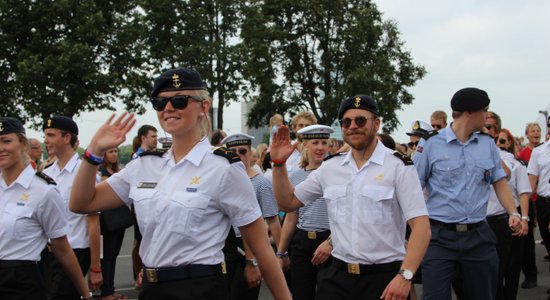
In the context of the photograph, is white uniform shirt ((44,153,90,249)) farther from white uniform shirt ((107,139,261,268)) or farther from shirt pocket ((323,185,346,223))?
white uniform shirt ((107,139,261,268))

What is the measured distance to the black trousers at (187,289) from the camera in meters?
3.47

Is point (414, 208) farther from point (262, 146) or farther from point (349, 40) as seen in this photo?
point (349, 40)

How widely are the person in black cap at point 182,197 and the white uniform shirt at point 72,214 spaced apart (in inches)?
116

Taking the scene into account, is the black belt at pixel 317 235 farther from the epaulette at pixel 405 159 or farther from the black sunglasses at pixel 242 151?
the epaulette at pixel 405 159

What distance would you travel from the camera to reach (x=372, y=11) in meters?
43.7

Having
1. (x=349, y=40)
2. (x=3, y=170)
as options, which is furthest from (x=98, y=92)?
(x=3, y=170)

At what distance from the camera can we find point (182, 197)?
137 inches

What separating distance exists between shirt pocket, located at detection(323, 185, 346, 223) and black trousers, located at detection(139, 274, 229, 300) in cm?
142

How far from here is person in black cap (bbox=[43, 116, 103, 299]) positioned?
6484mm

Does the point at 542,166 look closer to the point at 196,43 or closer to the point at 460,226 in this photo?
the point at 460,226

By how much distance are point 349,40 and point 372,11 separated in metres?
2.24

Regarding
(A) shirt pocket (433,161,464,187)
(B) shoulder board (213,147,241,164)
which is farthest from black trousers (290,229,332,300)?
(B) shoulder board (213,147,241,164)

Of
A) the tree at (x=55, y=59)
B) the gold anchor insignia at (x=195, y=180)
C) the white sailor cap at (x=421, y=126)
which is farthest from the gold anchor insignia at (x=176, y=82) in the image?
the tree at (x=55, y=59)

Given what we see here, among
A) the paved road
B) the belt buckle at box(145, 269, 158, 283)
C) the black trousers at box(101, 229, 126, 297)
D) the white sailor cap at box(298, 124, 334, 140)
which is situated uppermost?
the white sailor cap at box(298, 124, 334, 140)
